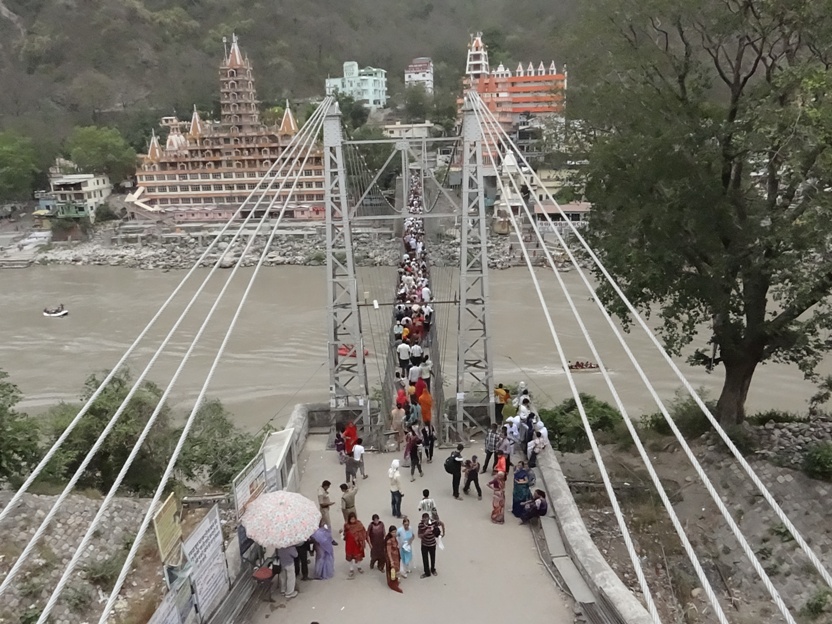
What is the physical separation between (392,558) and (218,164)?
101ft

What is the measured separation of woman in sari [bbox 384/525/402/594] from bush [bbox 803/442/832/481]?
514cm

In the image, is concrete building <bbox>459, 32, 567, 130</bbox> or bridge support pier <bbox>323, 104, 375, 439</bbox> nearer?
bridge support pier <bbox>323, 104, 375, 439</bbox>

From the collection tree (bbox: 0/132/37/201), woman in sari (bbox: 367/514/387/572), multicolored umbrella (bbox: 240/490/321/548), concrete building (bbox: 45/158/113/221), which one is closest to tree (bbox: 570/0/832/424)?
woman in sari (bbox: 367/514/387/572)

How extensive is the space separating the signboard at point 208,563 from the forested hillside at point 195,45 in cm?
4198

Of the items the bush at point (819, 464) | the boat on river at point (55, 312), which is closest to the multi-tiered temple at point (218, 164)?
the boat on river at point (55, 312)

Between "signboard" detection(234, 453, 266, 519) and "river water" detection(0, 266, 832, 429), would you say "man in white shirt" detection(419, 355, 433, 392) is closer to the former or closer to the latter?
"river water" detection(0, 266, 832, 429)

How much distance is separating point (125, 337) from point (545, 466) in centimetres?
1645

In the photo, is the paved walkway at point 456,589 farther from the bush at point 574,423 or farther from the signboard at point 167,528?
the bush at point 574,423

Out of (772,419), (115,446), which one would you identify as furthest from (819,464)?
(115,446)

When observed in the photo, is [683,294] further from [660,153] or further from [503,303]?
[503,303]

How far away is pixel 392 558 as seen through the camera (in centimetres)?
429

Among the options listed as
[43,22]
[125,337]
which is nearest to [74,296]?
[125,337]

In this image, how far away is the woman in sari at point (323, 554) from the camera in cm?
433

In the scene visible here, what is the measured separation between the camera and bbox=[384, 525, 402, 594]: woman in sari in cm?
428
